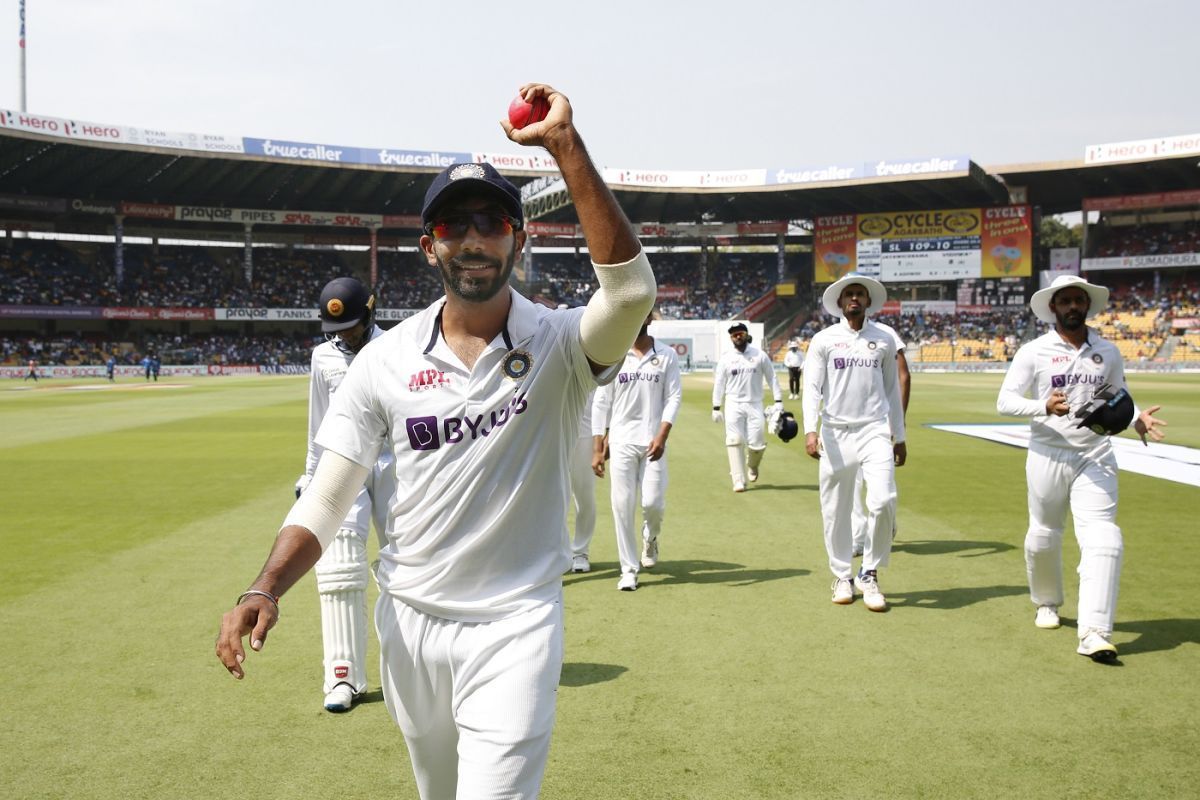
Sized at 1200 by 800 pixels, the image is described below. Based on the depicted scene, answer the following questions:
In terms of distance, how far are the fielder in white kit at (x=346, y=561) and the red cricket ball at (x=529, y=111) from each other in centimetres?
275

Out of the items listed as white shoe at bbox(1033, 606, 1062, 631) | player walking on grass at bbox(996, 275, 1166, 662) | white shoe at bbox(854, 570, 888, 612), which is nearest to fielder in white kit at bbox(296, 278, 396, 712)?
white shoe at bbox(854, 570, 888, 612)

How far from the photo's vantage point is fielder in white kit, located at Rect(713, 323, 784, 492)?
1261cm

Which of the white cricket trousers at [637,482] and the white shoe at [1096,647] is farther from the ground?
the white cricket trousers at [637,482]

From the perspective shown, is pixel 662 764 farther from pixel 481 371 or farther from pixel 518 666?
pixel 481 371

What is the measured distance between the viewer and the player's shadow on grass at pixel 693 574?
7684mm

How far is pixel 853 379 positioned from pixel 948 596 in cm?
183

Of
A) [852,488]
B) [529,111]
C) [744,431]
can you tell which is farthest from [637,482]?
[529,111]

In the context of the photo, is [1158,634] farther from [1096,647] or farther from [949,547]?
[949,547]

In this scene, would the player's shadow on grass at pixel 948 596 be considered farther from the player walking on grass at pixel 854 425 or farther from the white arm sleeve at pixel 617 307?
the white arm sleeve at pixel 617 307

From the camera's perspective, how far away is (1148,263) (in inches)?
2350

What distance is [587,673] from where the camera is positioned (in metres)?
5.42

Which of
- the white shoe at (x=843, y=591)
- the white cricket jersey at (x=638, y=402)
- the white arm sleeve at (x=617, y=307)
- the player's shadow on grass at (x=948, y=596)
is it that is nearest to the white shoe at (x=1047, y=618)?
the player's shadow on grass at (x=948, y=596)

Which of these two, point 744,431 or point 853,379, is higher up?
point 853,379

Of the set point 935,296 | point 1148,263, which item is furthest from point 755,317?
point 1148,263
